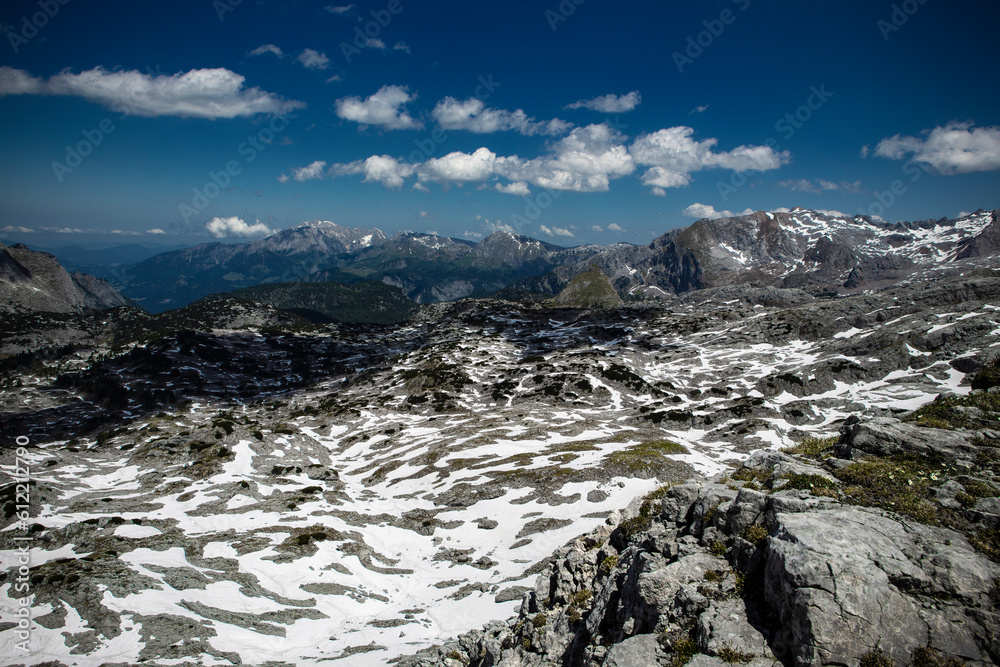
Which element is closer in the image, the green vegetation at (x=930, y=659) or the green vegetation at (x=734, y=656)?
the green vegetation at (x=930, y=659)

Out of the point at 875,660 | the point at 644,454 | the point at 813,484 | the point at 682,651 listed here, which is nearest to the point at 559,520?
the point at 644,454

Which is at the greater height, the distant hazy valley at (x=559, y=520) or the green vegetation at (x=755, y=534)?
the green vegetation at (x=755, y=534)

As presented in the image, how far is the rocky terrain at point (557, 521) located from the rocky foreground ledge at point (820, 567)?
8 cm

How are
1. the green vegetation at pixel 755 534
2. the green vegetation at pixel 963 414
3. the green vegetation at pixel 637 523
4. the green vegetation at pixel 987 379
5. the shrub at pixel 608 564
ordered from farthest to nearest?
the green vegetation at pixel 987 379 → the green vegetation at pixel 637 523 → the shrub at pixel 608 564 → the green vegetation at pixel 963 414 → the green vegetation at pixel 755 534

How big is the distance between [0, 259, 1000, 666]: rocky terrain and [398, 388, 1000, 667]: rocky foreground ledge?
0.08 m

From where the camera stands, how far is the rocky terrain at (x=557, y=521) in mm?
12891

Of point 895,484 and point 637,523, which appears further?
point 637,523

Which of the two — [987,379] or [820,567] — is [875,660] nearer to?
[820,567]

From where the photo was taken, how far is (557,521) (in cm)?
5481

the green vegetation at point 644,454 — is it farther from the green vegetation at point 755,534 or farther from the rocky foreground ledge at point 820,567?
the green vegetation at point 755,534

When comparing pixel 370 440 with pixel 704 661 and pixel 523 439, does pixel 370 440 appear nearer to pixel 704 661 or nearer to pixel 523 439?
pixel 523 439

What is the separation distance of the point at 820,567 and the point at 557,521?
46185 millimetres

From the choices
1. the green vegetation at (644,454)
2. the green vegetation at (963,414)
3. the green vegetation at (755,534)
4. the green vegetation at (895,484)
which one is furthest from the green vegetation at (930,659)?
the green vegetation at (644,454)

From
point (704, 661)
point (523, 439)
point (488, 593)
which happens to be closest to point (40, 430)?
point (523, 439)
